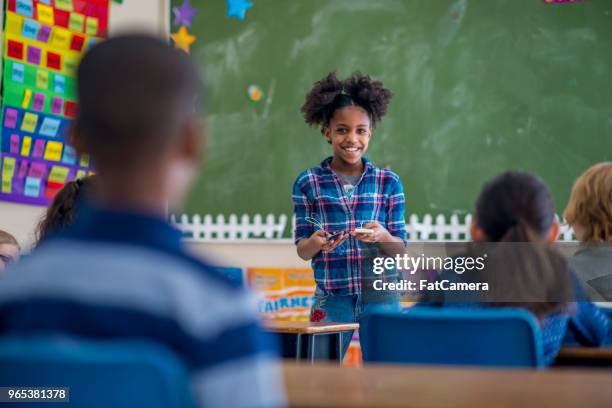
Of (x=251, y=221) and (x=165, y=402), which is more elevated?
(x=251, y=221)

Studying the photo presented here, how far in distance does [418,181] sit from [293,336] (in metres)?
2.36

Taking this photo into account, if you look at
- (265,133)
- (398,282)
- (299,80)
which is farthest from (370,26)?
(398,282)

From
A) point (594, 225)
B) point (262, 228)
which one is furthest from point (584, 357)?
point (262, 228)

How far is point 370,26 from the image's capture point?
199 inches

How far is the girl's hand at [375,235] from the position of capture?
2.91 metres

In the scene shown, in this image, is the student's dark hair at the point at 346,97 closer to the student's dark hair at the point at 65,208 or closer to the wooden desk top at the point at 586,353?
the student's dark hair at the point at 65,208

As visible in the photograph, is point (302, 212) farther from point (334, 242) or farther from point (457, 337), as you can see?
point (457, 337)

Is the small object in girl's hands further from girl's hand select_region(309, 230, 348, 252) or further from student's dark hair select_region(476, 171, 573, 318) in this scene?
student's dark hair select_region(476, 171, 573, 318)

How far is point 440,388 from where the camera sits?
1085mm

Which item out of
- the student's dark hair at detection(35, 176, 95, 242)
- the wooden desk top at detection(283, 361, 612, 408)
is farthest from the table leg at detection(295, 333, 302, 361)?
the wooden desk top at detection(283, 361, 612, 408)

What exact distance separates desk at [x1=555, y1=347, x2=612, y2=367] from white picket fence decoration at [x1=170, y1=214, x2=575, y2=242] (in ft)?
9.46

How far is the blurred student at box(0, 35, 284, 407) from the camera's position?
73cm

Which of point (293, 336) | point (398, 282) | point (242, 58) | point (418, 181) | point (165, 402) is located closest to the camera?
point (165, 402)

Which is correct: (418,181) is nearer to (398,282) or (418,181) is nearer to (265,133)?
(265,133)
